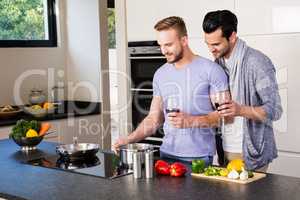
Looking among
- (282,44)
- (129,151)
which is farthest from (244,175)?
(282,44)

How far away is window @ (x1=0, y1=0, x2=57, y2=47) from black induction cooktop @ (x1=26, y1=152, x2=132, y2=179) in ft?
7.70

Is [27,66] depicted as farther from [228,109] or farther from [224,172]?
[224,172]

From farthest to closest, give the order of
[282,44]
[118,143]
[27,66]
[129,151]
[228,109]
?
[27,66] → [282,44] → [118,143] → [228,109] → [129,151]

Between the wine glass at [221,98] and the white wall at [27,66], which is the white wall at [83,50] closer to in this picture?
the white wall at [27,66]

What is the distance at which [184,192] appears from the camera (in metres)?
1.94

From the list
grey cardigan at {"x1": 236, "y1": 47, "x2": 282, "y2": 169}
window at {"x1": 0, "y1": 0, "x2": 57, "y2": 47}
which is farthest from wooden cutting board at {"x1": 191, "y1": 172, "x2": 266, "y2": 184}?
window at {"x1": 0, "y1": 0, "x2": 57, "y2": 47}

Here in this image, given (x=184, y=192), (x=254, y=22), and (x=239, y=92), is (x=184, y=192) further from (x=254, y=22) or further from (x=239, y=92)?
(x=254, y=22)

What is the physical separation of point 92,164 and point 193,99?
686 mm

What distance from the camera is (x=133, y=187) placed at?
6.72 feet

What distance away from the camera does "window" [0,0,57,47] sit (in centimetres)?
475

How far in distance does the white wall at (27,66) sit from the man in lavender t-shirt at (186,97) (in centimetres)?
232

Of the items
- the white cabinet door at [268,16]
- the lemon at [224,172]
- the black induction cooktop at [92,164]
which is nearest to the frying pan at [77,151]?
the black induction cooktop at [92,164]

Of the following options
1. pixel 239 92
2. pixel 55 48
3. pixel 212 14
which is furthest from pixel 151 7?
pixel 55 48

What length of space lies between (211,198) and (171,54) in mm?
1176
